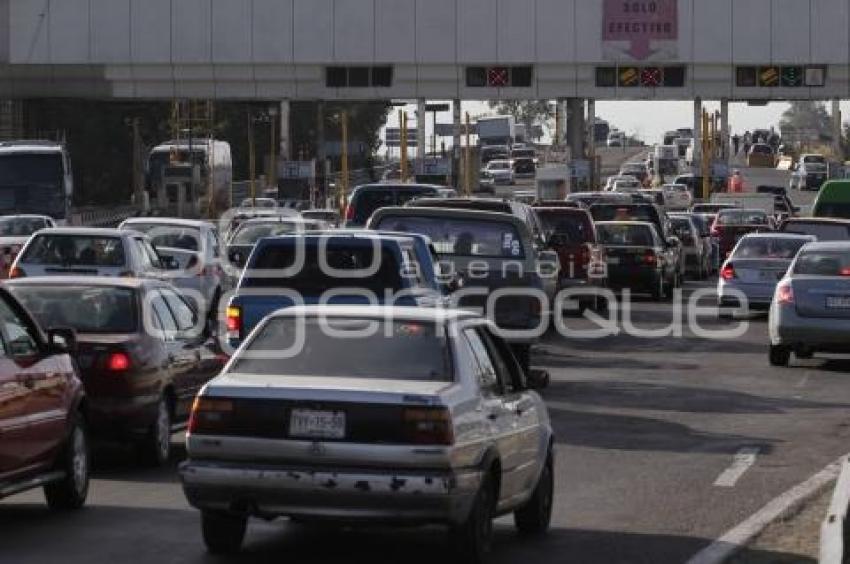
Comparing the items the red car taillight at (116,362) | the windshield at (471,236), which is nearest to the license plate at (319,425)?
the red car taillight at (116,362)

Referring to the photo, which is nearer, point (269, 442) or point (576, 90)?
point (269, 442)

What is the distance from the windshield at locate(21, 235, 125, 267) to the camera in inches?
1068

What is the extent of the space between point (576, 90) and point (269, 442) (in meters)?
60.3

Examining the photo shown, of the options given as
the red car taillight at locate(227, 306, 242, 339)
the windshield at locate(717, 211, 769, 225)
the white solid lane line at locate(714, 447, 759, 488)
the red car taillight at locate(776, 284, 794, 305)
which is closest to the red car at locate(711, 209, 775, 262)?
the windshield at locate(717, 211, 769, 225)

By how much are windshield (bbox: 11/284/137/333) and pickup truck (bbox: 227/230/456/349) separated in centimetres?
211

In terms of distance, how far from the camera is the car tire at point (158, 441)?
15.9m

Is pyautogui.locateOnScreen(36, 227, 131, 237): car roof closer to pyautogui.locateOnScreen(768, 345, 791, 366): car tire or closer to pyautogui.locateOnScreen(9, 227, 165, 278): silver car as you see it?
pyautogui.locateOnScreen(9, 227, 165, 278): silver car

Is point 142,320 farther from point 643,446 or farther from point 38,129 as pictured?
point 38,129

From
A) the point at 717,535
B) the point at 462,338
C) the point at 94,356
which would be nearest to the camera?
the point at 462,338

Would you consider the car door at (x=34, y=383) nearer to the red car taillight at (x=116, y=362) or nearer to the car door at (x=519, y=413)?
the red car taillight at (x=116, y=362)

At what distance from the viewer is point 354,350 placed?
39.0 feet

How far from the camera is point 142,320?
16.1 m

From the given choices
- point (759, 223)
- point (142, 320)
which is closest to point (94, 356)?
point (142, 320)

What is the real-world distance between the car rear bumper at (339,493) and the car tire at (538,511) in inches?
69.6
